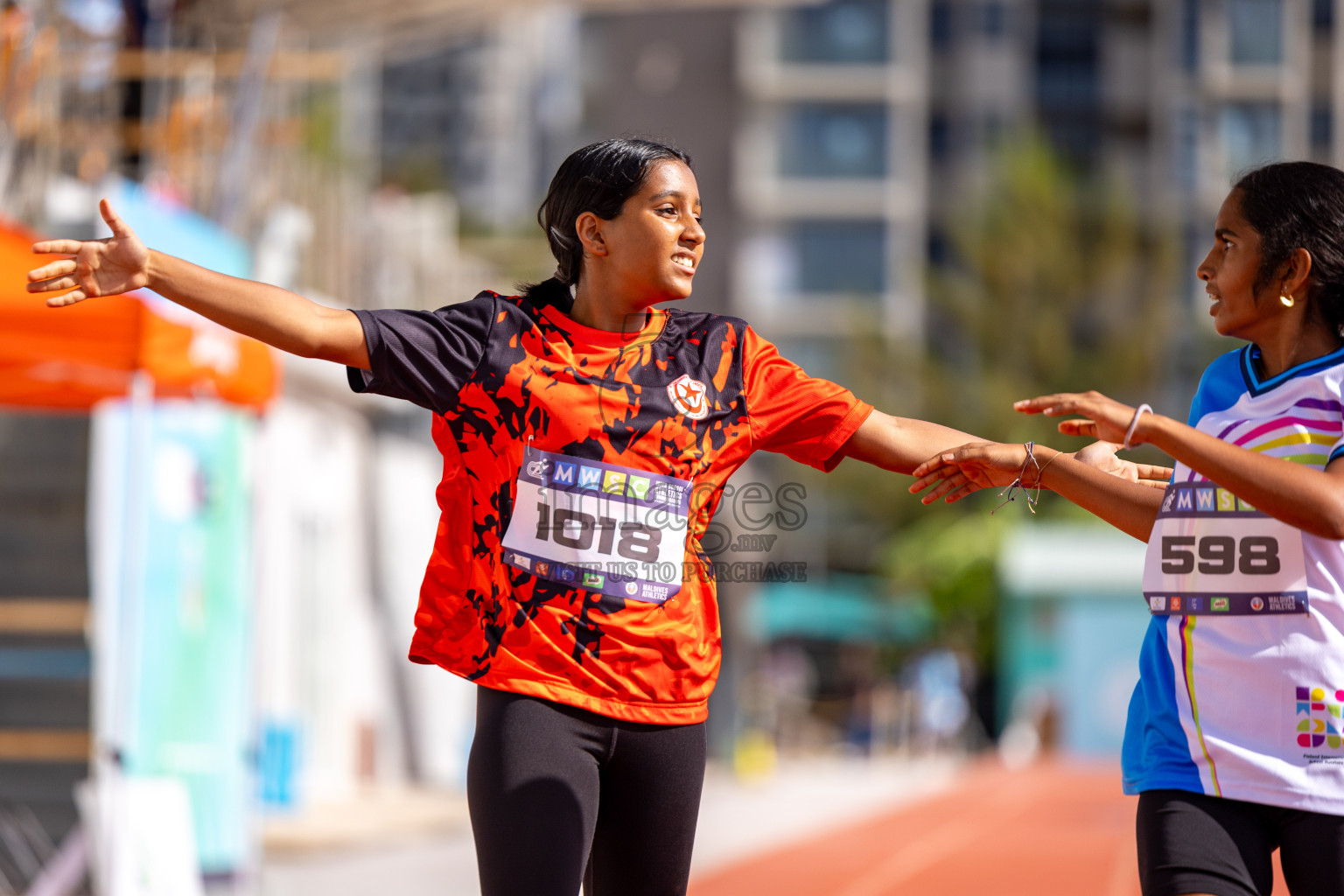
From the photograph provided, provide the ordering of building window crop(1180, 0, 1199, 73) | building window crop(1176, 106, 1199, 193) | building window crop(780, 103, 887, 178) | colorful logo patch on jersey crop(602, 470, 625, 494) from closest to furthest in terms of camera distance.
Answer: colorful logo patch on jersey crop(602, 470, 625, 494) → building window crop(1176, 106, 1199, 193) → building window crop(1180, 0, 1199, 73) → building window crop(780, 103, 887, 178)

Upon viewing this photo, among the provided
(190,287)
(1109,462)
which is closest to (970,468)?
(1109,462)

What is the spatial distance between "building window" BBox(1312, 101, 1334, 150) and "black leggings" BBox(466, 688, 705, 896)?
46244mm

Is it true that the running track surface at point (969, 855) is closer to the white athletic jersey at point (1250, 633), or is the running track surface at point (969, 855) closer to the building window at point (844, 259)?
the white athletic jersey at point (1250, 633)

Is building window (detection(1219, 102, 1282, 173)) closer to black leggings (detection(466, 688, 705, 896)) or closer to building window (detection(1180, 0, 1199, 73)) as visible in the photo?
building window (detection(1180, 0, 1199, 73))

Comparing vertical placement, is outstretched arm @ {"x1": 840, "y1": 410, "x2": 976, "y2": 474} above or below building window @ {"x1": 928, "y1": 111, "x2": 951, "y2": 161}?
below

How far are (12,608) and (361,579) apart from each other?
6.23 metres

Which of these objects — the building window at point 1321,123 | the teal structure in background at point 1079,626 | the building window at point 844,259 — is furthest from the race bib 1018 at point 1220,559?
the building window at point 1321,123

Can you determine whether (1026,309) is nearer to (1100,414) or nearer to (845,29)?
(845,29)

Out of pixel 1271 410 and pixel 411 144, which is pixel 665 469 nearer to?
pixel 1271 410

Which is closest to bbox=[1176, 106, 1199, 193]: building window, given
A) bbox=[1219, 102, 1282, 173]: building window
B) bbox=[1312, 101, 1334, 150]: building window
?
bbox=[1219, 102, 1282, 173]: building window

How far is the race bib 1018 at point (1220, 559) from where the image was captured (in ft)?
8.87

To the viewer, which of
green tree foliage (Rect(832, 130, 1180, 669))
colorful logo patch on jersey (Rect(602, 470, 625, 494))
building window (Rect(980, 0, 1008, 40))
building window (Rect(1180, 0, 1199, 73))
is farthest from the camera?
building window (Rect(980, 0, 1008, 40))

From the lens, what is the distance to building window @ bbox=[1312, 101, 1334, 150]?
4472cm

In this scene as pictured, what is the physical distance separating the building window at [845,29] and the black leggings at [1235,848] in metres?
44.8
